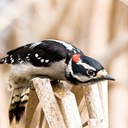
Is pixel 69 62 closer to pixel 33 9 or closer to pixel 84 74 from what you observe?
pixel 84 74

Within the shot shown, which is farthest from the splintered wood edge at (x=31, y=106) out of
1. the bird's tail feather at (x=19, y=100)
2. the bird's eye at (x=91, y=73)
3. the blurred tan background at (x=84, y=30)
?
the blurred tan background at (x=84, y=30)

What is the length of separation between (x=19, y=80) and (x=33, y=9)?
1.05 feet

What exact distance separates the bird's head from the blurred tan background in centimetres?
31

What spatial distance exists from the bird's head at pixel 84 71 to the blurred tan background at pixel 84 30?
306 millimetres

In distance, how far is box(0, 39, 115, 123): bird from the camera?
0.73 meters

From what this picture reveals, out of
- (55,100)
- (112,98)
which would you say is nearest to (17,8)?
(112,98)

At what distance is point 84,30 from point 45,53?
0.34m

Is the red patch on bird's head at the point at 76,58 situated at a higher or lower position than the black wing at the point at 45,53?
lower

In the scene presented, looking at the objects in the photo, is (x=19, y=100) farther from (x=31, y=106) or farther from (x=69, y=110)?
(x=69, y=110)

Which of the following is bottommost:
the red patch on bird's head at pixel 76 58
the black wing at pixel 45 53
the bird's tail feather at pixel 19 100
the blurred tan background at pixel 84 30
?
the bird's tail feather at pixel 19 100

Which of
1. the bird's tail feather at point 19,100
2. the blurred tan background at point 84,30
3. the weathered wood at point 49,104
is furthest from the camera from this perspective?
the blurred tan background at point 84,30

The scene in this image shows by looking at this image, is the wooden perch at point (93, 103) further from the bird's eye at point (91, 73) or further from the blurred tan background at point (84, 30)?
the blurred tan background at point (84, 30)

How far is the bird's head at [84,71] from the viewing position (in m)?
0.72

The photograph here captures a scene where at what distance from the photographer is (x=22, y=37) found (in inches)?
42.4
